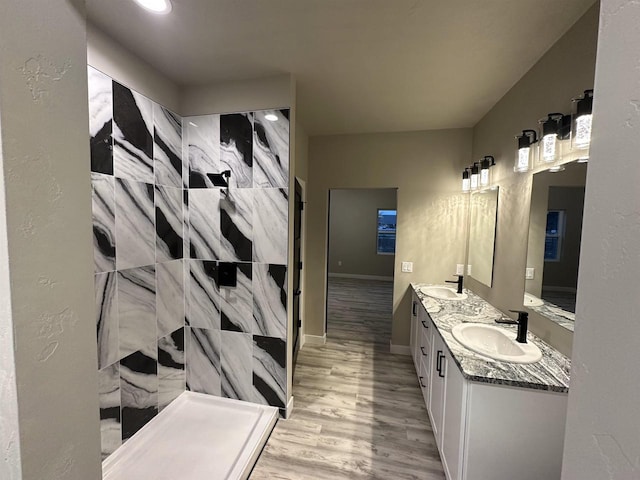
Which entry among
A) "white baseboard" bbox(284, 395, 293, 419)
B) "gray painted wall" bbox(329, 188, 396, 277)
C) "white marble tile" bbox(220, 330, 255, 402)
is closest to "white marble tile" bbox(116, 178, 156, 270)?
"white marble tile" bbox(220, 330, 255, 402)

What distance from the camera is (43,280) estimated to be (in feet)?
2.19

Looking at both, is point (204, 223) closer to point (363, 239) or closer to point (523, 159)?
point (523, 159)

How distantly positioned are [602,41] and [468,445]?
173 centimetres

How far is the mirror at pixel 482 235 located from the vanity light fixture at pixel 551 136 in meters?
0.82

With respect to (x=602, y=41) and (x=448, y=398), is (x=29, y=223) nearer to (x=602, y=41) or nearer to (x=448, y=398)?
(x=602, y=41)

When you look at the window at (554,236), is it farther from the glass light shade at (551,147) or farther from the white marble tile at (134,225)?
the white marble tile at (134,225)

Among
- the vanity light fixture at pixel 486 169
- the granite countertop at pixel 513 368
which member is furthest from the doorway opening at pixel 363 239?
the granite countertop at pixel 513 368

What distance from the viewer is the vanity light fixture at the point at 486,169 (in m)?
2.61

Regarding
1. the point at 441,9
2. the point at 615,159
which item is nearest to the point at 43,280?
the point at 615,159

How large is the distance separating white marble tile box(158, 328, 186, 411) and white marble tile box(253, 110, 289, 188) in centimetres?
146

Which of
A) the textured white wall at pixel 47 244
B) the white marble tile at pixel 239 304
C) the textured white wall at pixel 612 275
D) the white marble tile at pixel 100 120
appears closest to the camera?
the textured white wall at pixel 612 275

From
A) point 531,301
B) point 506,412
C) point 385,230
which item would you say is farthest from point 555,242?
point 385,230

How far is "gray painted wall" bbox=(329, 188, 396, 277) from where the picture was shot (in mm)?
7645

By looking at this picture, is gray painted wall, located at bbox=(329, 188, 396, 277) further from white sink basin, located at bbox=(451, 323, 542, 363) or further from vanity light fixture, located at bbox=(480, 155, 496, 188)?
white sink basin, located at bbox=(451, 323, 542, 363)
